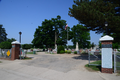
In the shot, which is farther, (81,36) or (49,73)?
(81,36)

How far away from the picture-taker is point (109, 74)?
6902mm

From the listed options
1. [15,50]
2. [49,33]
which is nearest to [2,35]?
[49,33]

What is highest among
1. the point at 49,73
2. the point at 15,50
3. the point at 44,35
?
the point at 44,35

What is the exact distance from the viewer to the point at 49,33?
4547 centimetres

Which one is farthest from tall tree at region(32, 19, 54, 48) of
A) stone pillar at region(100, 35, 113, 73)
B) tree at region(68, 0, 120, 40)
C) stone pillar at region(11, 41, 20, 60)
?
stone pillar at region(100, 35, 113, 73)

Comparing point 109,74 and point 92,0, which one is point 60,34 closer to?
point 92,0

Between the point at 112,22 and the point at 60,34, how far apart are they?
34.2 metres

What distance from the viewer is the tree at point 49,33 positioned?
4331cm

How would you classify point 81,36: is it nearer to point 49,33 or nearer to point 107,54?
point 49,33

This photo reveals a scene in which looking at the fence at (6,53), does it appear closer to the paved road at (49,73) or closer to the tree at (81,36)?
the paved road at (49,73)

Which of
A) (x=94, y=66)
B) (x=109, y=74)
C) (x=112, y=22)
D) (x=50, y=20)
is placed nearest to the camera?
(x=109, y=74)

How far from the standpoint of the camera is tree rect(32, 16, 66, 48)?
43.3 meters

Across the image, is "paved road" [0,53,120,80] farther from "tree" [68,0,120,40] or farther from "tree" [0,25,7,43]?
"tree" [0,25,7,43]

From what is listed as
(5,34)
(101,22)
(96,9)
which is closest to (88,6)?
(96,9)
